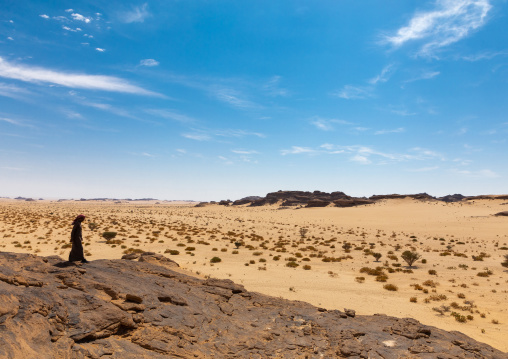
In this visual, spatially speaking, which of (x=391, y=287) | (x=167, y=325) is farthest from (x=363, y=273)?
(x=167, y=325)

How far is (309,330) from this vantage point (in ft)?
25.5

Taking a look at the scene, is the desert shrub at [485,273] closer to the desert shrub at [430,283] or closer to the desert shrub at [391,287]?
the desert shrub at [430,283]

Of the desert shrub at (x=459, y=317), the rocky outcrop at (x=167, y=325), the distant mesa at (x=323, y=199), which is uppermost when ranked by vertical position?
the distant mesa at (x=323, y=199)

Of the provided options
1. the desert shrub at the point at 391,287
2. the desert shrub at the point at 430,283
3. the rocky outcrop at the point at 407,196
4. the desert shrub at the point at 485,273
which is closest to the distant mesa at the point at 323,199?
the rocky outcrop at the point at 407,196

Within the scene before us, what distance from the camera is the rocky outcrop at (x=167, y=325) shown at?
209 inches

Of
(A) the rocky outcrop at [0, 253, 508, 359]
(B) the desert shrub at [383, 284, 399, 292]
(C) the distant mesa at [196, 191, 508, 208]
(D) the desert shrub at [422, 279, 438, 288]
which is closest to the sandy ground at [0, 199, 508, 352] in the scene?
(D) the desert shrub at [422, 279, 438, 288]

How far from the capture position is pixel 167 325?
6.73m

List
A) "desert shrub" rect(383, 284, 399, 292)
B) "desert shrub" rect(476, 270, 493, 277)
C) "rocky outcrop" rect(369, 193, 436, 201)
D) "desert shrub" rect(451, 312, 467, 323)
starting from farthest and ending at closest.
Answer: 1. "rocky outcrop" rect(369, 193, 436, 201)
2. "desert shrub" rect(476, 270, 493, 277)
3. "desert shrub" rect(383, 284, 399, 292)
4. "desert shrub" rect(451, 312, 467, 323)

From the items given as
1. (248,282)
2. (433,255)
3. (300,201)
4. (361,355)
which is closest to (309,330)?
(361,355)

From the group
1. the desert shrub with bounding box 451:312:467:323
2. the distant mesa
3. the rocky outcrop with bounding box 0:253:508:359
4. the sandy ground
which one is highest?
the distant mesa

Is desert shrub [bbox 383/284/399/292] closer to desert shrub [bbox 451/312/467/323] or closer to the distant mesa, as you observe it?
desert shrub [bbox 451/312/467/323]

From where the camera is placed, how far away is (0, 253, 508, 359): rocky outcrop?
5.31 metres

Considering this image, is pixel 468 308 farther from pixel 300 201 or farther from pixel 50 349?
pixel 300 201

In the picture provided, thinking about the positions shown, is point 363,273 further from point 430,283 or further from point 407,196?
point 407,196
